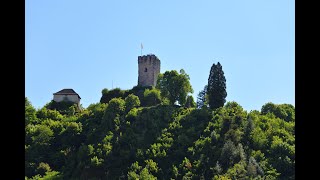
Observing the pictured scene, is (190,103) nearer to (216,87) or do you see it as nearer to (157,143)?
(216,87)

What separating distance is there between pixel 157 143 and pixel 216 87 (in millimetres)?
13262

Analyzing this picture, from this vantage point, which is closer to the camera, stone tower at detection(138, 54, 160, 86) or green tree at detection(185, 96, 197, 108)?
green tree at detection(185, 96, 197, 108)

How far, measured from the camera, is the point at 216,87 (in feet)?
339

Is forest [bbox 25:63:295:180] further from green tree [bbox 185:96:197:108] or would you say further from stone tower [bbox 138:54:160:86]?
stone tower [bbox 138:54:160:86]

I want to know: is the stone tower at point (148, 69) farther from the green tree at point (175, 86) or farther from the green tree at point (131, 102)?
the green tree at point (131, 102)

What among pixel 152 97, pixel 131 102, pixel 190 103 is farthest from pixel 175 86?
pixel 131 102

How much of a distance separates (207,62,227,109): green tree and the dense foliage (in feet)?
5.37

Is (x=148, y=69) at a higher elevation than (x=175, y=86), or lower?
higher

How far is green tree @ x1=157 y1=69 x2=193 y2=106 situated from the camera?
10788cm

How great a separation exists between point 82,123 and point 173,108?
46.3 feet

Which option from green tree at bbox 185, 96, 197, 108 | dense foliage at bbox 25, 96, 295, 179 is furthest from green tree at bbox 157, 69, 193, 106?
dense foliage at bbox 25, 96, 295, 179
